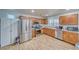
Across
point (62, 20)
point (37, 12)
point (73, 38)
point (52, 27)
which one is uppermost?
point (37, 12)

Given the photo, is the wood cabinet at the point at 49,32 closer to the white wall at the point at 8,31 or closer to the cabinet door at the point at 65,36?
the cabinet door at the point at 65,36

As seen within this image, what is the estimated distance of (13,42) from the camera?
2.54 metres

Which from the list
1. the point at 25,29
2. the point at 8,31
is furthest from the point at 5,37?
the point at 25,29

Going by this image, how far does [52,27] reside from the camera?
2.69 meters

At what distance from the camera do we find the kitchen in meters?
2.53

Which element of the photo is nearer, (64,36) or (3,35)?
(3,35)

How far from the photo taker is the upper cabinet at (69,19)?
98.8 inches

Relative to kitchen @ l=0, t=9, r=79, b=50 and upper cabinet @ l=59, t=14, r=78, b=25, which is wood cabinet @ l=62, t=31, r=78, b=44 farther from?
upper cabinet @ l=59, t=14, r=78, b=25

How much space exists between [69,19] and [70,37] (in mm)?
468

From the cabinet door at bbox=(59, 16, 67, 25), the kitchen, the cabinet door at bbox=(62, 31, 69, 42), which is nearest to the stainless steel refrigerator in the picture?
the kitchen

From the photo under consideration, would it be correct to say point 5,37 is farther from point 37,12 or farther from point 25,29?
point 37,12
